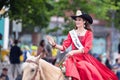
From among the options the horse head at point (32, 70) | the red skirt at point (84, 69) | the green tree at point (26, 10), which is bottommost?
the green tree at point (26, 10)

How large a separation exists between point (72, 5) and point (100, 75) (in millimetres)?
22069

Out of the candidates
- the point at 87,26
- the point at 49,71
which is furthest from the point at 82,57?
the point at 49,71

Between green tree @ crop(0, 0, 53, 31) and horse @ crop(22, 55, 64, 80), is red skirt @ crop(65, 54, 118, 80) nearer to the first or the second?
horse @ crop(22, 55, 64, 80)

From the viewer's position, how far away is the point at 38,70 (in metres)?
12.3

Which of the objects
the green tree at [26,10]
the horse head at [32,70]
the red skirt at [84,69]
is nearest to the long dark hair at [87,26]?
the red skirt at [84,69]

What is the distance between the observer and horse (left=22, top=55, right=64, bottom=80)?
39.4 ft

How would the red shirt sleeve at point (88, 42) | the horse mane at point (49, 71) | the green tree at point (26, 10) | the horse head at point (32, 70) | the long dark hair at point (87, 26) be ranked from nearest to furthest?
the horse head at point (32, 70), the horse mane at point (49, 71), the red shirt sleeve at point (88, 42), the long dark hair at point (87, 26), the green tree at point (26, 10)

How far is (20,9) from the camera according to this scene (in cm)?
2395

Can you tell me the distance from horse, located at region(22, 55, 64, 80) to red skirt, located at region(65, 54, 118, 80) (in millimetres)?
234

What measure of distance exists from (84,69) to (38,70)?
1076mm

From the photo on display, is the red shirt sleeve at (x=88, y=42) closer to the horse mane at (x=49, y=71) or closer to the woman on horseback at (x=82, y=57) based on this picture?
the woman on horseback at (x=82, y=57)

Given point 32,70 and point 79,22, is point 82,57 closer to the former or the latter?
point 79,22

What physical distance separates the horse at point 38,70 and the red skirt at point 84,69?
23 centimetres

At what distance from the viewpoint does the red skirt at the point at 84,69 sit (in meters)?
12.8
